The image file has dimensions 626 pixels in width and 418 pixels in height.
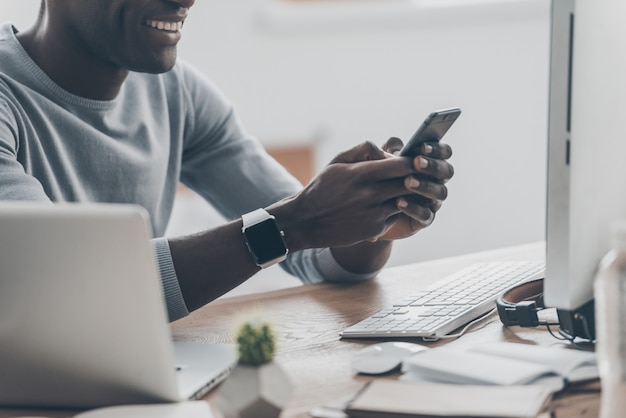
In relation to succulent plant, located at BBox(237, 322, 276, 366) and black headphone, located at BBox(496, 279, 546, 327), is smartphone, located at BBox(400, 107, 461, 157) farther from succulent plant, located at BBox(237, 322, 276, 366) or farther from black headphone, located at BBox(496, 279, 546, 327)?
succulent plant, located at BBox(237, 322, 276, 366)

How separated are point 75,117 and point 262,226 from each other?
47 centimetres

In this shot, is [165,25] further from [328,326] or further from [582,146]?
[582,146]

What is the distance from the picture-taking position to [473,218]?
3367 millimetres

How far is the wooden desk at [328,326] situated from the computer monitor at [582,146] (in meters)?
0.11

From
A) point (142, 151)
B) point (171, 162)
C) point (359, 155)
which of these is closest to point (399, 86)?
point (171, 162)

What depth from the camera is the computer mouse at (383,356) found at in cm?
98

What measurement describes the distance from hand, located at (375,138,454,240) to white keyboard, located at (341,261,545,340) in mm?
107

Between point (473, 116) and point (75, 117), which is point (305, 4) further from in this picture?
point (75, 117)

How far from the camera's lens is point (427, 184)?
4.02ft

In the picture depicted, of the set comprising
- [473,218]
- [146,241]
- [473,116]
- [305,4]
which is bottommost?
[473,218]

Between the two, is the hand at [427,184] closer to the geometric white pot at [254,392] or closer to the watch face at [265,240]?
the watch face at [265,240]

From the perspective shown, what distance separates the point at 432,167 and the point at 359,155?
0.14 metres

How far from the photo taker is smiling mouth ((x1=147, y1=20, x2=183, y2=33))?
1.59 m

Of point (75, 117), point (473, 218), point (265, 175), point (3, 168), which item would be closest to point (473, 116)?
point (473, 218)
